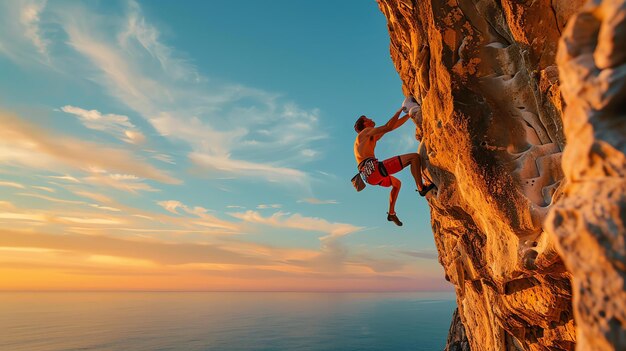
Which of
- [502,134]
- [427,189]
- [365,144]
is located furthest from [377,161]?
[502,134]

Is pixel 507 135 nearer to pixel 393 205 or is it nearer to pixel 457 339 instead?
pixel 393 205

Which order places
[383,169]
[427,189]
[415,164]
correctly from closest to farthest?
[383,169] → [415,164] → [427,189]

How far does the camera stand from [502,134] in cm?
987

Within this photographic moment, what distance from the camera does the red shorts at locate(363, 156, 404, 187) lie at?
39.6 ft

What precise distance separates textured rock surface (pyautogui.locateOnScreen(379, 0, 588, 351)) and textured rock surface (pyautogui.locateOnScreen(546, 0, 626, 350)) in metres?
5.59

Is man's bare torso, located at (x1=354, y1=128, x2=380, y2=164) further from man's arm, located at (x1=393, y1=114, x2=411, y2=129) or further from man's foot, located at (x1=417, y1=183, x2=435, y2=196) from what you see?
man's foot, located at (x1=417, y1=183, x2=435, y2=196)

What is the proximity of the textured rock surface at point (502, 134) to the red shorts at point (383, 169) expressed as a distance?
1.30 meters

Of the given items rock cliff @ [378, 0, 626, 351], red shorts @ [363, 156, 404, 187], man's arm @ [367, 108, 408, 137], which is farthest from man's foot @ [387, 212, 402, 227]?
man's arm @ [367, 108, 408, 137]

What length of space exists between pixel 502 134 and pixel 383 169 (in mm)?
3852

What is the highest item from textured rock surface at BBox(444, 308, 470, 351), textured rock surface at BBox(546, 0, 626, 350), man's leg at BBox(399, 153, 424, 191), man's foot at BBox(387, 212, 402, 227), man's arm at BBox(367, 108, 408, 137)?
man's arm at BBox(367, 108, 408, 137)

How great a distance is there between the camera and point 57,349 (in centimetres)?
11450

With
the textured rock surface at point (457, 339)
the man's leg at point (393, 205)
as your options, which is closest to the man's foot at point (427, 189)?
the man's leg at point (393, 205)

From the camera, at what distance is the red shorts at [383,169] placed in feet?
39.6

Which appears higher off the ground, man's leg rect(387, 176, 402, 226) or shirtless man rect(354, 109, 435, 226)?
shirtless man rect(354, 109, 435, 226)
